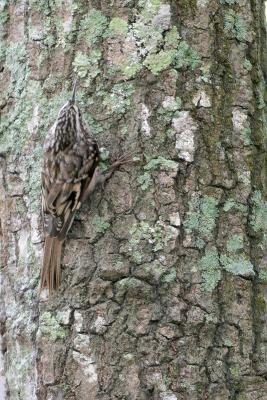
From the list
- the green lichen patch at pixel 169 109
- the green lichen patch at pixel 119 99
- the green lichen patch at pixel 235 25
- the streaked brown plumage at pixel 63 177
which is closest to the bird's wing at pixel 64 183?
the streaked brown plumage at pixel 63 177

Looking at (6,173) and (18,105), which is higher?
(18,105)

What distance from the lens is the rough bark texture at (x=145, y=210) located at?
2.48 meters

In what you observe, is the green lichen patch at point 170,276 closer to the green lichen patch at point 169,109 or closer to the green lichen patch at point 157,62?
the green lichen patch at point 169,109

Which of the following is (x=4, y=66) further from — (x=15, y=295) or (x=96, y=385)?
(x=96, y=385)

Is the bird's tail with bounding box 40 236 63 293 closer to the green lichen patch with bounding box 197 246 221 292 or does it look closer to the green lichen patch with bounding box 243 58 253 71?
the green lichen patch with bounding box 197 246 221 292

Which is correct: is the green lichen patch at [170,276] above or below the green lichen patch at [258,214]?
below

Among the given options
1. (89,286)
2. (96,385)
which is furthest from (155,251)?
(96,385)

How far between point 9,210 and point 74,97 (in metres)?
0.41

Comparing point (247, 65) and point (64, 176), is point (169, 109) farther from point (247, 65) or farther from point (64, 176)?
point (64, 176)

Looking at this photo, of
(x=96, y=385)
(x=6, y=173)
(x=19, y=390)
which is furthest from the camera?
(x=6, y=173)

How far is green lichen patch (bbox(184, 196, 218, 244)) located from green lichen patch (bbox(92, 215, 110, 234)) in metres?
0.23

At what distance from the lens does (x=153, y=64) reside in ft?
8.73

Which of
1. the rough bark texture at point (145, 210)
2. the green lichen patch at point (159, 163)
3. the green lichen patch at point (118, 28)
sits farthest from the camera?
the green lichen patch at point (118, 28)

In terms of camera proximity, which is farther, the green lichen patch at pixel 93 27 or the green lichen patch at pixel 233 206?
the green lichen patch at pixel 93 27
